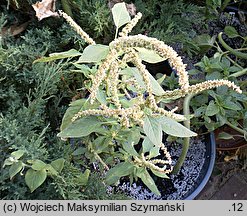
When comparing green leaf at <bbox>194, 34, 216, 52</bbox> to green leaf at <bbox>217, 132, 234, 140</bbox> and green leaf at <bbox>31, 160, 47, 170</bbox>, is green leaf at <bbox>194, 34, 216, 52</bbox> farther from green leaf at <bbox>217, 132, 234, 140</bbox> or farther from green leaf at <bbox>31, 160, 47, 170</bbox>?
green leaf at <bbox>31, 160, 47, 170</bbox>

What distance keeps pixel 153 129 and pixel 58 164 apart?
0.24 meters

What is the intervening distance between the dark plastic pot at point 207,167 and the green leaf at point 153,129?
48 centimetres

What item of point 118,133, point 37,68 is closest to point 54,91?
point 37,68

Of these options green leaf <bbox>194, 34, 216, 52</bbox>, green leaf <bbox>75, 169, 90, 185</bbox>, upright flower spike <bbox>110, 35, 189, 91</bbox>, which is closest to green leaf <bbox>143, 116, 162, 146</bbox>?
upright flower spike <bbox>110, 35, 189, 91</bbox>

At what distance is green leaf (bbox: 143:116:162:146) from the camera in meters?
0.72

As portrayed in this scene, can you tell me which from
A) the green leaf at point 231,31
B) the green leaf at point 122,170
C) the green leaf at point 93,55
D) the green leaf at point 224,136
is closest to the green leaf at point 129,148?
the green leaf at point 122,170

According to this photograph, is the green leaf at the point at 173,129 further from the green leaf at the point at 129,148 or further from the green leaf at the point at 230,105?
the green leaf at the point at 230,105

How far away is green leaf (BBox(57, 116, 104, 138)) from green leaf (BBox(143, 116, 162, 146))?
0.36 ft

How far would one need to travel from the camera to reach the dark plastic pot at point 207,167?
47.0 inches

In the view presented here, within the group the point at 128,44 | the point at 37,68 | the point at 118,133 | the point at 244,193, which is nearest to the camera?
the point at 128,44

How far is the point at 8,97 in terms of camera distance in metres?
1.03

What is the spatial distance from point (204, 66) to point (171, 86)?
10cm

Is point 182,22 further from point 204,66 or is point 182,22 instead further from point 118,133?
point 118,133

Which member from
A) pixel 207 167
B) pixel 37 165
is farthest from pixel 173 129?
pixel 207 167
